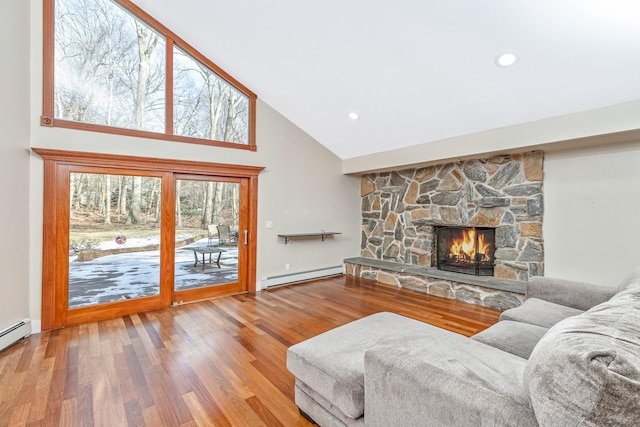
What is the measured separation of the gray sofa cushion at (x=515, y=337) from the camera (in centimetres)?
190

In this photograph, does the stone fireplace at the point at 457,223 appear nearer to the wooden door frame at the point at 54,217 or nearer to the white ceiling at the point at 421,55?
the white ceiling at the point at 421,55

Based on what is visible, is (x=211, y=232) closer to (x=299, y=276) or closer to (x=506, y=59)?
(x=299, y=276)

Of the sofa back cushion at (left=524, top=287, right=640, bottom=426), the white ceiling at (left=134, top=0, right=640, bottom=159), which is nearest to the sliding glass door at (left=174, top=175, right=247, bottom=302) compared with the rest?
the white ceiling at (left=134, top=0, right=640, bottom=159)

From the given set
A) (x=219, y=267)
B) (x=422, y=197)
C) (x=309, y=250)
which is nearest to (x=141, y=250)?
(x=219, y=267)

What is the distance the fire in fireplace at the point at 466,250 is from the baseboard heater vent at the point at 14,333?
5.53 m

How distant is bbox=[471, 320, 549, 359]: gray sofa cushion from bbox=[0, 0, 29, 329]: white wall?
4258mm

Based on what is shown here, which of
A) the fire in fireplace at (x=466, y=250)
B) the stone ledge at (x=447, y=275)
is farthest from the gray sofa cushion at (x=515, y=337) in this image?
the fire in fireplace at (x=466, y=250)

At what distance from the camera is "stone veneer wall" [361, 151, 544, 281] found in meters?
4.20

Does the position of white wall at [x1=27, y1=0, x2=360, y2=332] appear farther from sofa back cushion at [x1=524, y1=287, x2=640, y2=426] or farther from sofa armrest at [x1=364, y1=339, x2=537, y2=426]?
sofa back cushion at [x1=524, y1=287, x2=640, y2=426]

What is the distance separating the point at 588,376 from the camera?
2.73 feet

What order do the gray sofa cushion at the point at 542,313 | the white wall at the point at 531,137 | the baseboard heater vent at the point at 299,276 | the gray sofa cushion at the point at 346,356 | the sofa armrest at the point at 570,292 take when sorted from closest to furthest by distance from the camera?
the gray sofa cushion at the point at 346,356
the gray sofa cushion at the point at 542,313
the sofa armrest at the point at 570,292
the white wall at the point at 531,137
the baseboard heater vent at the point at 299,276

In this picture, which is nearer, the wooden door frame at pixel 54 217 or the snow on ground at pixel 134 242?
the wooden door frame at pixel 54 217

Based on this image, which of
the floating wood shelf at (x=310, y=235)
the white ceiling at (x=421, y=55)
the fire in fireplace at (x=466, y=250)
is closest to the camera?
the white ceiling at (x=421, y=55)

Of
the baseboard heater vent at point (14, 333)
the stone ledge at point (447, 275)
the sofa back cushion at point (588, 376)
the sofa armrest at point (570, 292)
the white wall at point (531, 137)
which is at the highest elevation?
the white wall at point (531, 137)
